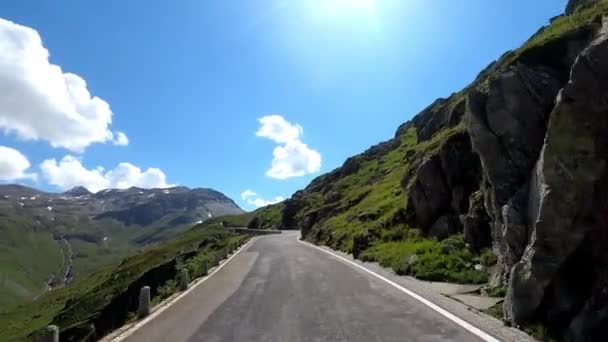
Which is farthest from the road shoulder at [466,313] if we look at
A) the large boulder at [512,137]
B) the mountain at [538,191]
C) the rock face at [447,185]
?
the rock face at [447,185]

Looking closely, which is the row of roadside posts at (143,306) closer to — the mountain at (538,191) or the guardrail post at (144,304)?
the guardrail post at (144,304)

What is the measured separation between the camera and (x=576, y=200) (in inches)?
393

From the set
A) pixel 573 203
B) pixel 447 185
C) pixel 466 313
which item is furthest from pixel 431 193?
pixel 573 203

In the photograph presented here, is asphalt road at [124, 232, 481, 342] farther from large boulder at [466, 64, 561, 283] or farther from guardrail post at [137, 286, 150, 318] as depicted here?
large boulder at [466, 64, 561, 283]

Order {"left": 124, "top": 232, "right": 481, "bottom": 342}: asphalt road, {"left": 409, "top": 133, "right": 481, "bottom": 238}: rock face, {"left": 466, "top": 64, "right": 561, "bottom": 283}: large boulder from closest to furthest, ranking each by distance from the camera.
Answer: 1. {"left": 124, "top": 232, "right": 481, "bottom": 342}: asphalt road
2. {"left": 466, "top": 64, "right": 561, "bottom": 283}: large boulder
3. {"left": 409, "top": 133, "right": 481, "bottom": 238}: rock face

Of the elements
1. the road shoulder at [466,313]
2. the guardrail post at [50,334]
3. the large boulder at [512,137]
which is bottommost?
the road shoulder at [466,313]

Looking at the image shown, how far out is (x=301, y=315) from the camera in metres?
12.9

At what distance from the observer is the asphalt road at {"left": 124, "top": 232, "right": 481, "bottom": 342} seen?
10.4m

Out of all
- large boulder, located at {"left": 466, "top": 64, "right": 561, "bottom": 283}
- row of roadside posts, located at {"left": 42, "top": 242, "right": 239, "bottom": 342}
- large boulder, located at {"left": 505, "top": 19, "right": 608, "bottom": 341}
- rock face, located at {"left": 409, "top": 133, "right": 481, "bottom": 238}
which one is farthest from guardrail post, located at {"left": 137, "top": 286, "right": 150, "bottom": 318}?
rock face, located at {"left": 409, "top": 133, "right": 481, "bottom": 238}

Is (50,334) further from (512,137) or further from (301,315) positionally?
(512,137)

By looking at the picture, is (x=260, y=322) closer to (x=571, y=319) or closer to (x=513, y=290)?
(x=513, y=290)

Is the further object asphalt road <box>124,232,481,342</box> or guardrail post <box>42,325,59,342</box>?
asphalt road <box>124,232,481,342</box>

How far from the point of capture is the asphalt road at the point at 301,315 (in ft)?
34.3

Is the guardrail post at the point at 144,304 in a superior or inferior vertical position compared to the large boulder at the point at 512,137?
inferior
